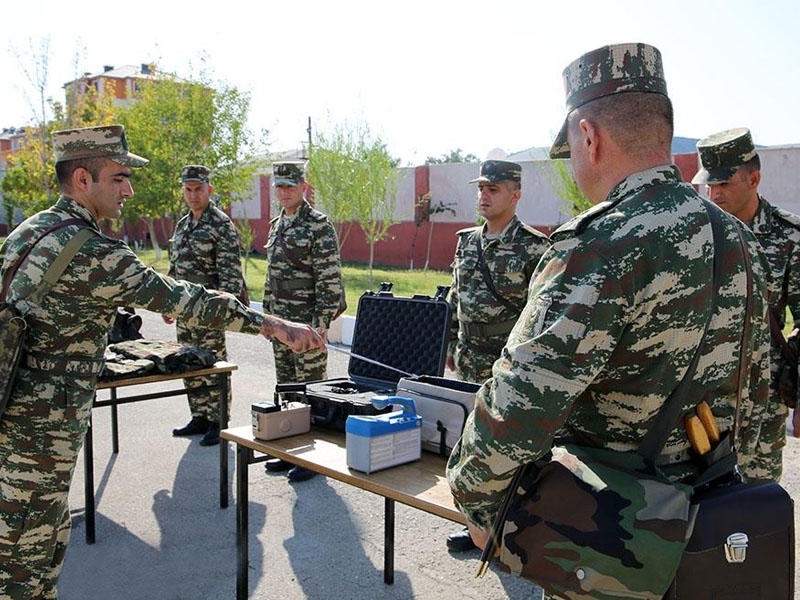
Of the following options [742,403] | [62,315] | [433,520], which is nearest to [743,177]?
[742,403]

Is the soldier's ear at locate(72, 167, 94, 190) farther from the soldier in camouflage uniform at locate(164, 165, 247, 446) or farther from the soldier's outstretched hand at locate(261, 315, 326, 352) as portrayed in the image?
the soldier in camouflage uniform at locate(164, 165, 247, 446)

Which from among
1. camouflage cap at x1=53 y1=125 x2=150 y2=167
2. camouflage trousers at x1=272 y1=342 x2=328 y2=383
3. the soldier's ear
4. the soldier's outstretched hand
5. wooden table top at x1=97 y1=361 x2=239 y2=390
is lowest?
camouflage trousers at x1=272 y1=342 x2=328 y2=383

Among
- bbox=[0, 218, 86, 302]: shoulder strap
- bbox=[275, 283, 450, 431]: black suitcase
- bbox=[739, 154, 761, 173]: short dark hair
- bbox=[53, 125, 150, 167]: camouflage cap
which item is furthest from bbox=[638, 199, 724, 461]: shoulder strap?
bbox=[53, 125, 150, 167]: camouflage cap

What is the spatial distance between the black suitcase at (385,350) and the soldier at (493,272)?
1.50 feet

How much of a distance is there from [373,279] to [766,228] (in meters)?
18.5

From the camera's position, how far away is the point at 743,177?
10.3ft

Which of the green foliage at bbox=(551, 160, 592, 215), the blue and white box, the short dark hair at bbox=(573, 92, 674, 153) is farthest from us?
the green foliage at bbox=(551, 160, 592, 215)

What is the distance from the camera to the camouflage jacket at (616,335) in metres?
1.45

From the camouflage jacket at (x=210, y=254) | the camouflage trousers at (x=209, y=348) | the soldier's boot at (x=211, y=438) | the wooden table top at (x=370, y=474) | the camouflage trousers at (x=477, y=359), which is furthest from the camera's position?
the camouflage jacket at (x=210, y=254)

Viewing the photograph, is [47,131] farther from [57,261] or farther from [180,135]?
[57,261]

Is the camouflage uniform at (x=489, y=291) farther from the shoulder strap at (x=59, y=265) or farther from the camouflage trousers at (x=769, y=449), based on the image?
the shoulder strap at (x=59, y=265)

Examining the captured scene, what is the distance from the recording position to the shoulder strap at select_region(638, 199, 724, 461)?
151 centimetres

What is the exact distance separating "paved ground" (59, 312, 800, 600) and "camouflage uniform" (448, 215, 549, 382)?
3.29 feet

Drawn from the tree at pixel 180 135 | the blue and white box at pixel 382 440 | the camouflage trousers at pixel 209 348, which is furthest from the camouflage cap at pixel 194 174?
the tree at pixel 180 135
